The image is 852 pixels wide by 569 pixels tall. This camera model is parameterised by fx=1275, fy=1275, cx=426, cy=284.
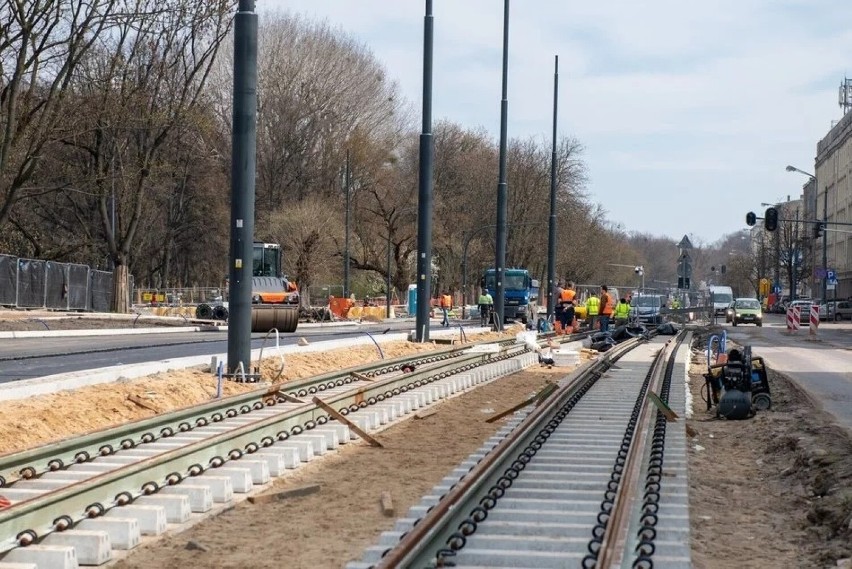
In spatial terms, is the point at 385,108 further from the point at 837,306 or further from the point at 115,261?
the point at 837,306

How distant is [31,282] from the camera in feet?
→ 153

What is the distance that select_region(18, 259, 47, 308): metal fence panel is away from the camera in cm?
4581

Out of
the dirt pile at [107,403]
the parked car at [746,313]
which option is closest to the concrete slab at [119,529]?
the dirt pile at [107,403]

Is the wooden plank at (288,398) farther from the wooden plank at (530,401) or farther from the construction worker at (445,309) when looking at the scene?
the construction worker at (445,309)

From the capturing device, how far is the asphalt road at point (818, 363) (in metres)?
20.0

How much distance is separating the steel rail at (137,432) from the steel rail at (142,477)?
83 cm

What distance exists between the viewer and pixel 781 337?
5000cm

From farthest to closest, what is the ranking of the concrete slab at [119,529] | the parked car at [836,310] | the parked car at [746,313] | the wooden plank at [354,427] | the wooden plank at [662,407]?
the parked car at [836,310], the parked car at [746,313], the wooden plank at [662,407], the wooden plank at [354,427], the concrete slab at [119,529]

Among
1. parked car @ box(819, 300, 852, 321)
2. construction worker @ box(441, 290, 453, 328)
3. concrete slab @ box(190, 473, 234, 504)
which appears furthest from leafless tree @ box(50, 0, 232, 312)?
A: parked car @ box(819, 300, 852, 321)

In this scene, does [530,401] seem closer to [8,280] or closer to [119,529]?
[119,529]

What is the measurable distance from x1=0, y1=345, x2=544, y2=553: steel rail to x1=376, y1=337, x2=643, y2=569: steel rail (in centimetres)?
204

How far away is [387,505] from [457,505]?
94 centimetres

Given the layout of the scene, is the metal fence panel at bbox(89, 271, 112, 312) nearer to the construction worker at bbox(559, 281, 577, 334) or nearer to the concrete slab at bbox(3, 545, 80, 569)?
the construction worker at bbox(559, 281, 577, 334)

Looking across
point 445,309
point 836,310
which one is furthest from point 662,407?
point 836,310
